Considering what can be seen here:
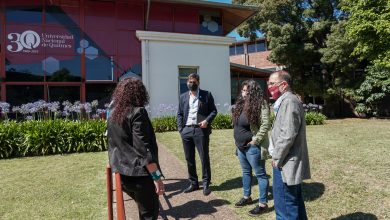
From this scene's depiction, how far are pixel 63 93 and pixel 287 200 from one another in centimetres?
1428

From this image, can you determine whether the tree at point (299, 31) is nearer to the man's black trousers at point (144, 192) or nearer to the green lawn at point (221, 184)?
the green lawn at point (221, 184)

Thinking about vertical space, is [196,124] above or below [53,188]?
above

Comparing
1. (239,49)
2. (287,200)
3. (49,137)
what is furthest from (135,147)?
(239,49)

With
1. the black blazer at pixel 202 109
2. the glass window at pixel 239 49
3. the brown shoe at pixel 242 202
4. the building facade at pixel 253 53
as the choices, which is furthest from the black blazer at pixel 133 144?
the glass window at pixel 239 49

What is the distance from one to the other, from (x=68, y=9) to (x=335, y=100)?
18.4m

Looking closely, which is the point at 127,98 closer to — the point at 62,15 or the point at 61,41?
the point at 61,41

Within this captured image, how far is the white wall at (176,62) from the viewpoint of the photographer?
1700 cm

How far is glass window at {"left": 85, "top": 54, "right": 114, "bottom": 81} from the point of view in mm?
16484

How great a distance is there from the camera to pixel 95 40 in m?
16.6

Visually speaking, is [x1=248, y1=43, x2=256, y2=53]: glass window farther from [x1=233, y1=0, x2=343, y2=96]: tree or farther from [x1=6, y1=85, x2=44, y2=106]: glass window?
[x1=6, y1=85, x2=44, y2=106]: glass window

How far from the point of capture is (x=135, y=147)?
327cm

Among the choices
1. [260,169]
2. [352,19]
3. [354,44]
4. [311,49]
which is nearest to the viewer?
[260,169]

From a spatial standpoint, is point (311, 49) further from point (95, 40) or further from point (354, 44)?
point (95, 40)

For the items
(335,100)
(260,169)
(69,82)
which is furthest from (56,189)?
(335,100)
